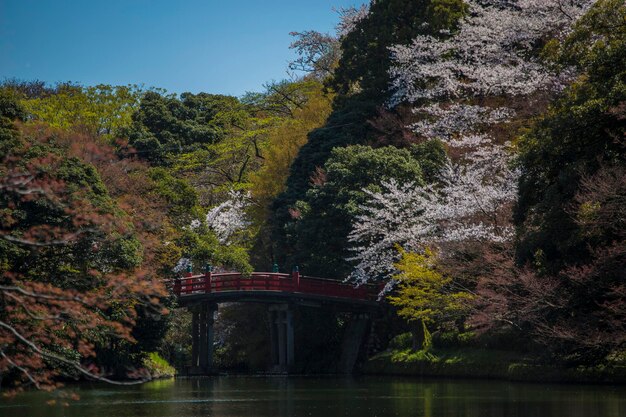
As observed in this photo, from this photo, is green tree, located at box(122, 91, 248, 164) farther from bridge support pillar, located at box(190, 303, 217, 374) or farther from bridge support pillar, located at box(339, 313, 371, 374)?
bridge support pillar, located at box(339, 313, 371, 374)

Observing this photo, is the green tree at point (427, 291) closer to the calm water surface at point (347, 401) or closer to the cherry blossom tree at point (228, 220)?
the calm water surface at point (347, 401)

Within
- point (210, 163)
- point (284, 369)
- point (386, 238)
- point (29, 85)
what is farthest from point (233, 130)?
point (386, 238)

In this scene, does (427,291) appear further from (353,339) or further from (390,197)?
(353,339)

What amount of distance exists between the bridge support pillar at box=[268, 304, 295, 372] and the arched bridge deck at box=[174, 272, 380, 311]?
103 cm

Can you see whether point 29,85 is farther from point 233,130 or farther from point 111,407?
point 111,407

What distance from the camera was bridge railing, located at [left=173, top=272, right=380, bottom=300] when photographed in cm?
4384

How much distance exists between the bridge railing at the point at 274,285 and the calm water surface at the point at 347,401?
355 inches

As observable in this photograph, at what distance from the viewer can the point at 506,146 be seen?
3741 centimetres

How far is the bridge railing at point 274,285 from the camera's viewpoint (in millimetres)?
43844

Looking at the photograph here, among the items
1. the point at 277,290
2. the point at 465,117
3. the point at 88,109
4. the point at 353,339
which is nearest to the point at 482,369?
the point at 465,117

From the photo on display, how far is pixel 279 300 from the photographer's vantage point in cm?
4538

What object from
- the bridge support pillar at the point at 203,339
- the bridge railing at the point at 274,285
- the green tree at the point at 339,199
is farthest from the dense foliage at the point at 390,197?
the bridge support pillar at the point at 203,339

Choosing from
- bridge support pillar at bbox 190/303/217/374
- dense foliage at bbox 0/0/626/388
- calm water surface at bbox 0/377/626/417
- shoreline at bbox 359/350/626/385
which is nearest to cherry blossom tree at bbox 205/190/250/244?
dense foliage at bbox 0/0/626/388

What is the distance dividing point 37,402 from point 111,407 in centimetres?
280
